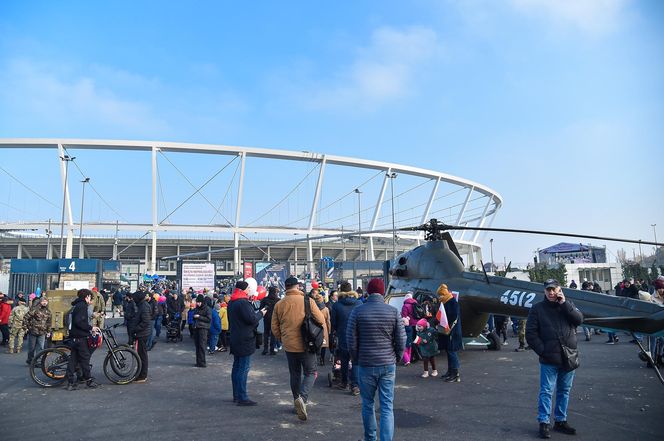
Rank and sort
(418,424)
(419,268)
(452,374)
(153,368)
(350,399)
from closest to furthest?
1. (418,424)
2. (350,399)
3. (452,374)
4. (153,368)
5. (419,268)

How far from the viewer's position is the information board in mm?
16875

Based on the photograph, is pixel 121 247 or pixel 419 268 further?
pixel 121 247

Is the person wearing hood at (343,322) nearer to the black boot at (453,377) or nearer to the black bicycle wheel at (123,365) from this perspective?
the black boot at (453,377)

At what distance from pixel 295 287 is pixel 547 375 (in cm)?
330

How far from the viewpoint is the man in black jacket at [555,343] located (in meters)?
4.88

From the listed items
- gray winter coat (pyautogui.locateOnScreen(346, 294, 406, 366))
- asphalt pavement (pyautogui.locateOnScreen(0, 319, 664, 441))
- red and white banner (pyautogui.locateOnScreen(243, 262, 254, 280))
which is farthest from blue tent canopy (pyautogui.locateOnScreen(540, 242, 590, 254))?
gray winter coat (pyautogui.locateOnScreen(346, 294, 406, 366))

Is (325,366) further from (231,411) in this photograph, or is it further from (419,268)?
(231,411)

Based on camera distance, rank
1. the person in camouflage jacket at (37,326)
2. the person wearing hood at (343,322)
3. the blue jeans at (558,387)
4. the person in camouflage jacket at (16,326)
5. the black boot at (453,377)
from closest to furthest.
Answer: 1. the blue jeans at (558,387)
2. the person wearing hood at (343,322)
3. the black boot at (453,377)
4. the person in camouflage jacket at (37,326)
5. the person in camouflage jacket at (16,326)

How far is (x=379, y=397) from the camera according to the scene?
4.33 m

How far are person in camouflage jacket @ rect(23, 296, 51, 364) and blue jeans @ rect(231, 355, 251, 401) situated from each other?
6.61 meters

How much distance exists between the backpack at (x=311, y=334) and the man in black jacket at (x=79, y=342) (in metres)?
4.08

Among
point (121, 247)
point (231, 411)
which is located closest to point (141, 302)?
point (231, 411)

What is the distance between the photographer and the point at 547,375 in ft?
16.1

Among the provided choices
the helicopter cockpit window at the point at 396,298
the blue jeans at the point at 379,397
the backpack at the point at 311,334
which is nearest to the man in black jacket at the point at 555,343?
A: the blue jeans at the point at 379,397
